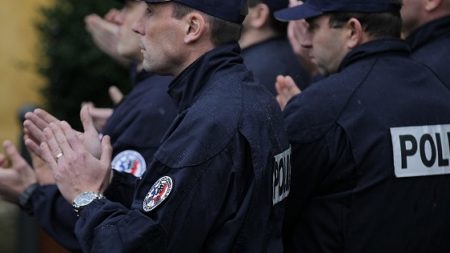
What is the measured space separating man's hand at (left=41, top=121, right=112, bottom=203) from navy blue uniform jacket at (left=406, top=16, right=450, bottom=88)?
1517 mm

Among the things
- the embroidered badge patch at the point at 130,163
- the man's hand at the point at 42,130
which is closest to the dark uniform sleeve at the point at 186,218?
the man's hand at the point at 42,130

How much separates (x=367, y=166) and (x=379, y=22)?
599 millimetres

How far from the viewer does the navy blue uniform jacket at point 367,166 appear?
12.8 feet

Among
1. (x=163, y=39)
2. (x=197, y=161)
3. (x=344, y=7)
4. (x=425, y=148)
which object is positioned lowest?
(x=425, y=148)

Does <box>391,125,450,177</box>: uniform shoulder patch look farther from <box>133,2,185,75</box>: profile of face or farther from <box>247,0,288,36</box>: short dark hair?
<box>247,0,288,36</box>: short dark hair

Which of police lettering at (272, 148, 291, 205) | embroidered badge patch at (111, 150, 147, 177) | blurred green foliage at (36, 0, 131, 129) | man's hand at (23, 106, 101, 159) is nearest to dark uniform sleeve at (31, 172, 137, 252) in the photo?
embroidered badge patch at (111, 150, 147, 177)

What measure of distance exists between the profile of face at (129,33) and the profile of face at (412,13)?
4.02 feet

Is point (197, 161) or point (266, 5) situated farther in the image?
point (266, 5)

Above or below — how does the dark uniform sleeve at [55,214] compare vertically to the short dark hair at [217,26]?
below

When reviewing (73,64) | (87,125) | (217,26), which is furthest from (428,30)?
(73,64)

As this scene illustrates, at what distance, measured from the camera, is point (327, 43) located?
14.0ft

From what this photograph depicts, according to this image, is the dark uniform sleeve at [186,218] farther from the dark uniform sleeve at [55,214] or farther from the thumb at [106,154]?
the dark uniform sleeve at [55,214]

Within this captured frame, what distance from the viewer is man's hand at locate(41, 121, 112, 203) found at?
3646 millimetres

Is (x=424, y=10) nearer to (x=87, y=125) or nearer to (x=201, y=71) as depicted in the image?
(x=201, y=71)
